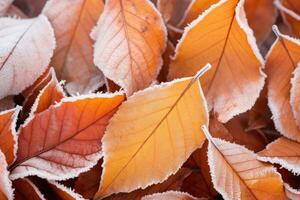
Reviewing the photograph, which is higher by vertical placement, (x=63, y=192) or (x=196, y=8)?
(x=196, y=8)

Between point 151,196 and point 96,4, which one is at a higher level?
point 96,4

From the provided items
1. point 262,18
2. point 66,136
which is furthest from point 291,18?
point 66,136

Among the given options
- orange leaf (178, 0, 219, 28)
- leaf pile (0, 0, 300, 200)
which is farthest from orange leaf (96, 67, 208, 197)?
orange leaf (178, 0, 219, 28)

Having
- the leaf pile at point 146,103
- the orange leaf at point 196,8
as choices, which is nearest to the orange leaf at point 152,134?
the leaf pile at point 146,103

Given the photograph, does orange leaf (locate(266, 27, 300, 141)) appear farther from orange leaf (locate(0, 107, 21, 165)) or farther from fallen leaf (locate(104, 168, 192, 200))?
orange leaf (locate(0, 107, 21, 165))

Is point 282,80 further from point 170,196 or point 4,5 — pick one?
point 4,5

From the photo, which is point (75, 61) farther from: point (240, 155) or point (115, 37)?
point (240, 155)

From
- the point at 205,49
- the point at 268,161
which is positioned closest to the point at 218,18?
the point at 205,49
